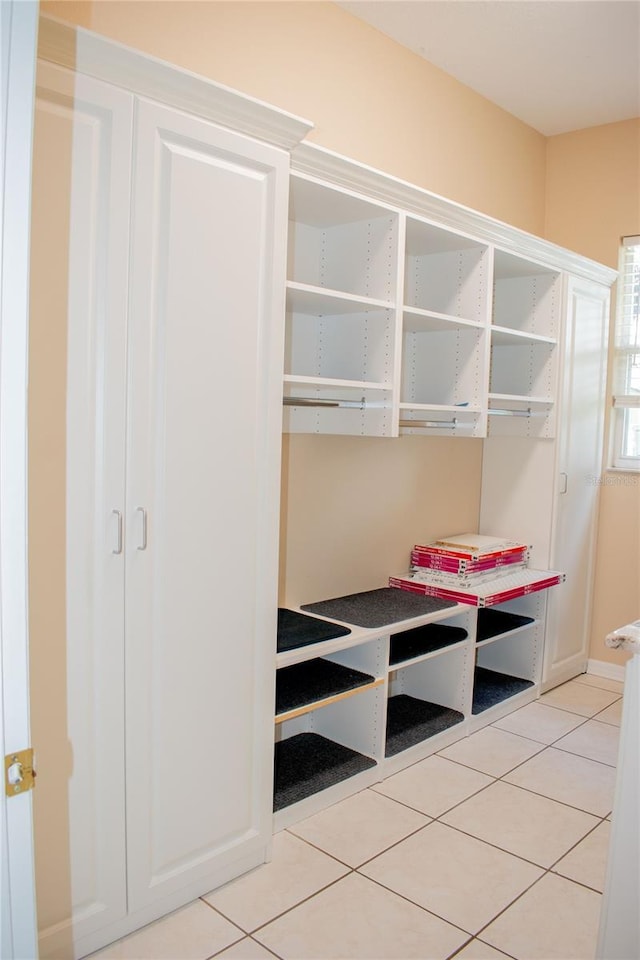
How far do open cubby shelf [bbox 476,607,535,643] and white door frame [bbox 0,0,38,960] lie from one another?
259cm

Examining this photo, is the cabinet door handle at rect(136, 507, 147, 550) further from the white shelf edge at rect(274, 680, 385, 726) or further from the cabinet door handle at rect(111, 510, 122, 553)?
the white shelf edge at rect(274, 680, 385, 726)

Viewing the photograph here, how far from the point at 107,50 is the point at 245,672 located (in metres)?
1.55

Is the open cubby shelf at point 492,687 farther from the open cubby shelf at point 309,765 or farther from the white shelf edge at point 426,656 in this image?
the open cubby shelf at point 309,765

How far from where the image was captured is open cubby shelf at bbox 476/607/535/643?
11.3 ft

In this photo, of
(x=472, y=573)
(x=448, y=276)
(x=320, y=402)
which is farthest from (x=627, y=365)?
(x=320, y=402)

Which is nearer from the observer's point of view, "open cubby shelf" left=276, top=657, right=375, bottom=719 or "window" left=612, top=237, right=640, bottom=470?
"open cubby shelf" left=276, top=657, right=375, bottom=719

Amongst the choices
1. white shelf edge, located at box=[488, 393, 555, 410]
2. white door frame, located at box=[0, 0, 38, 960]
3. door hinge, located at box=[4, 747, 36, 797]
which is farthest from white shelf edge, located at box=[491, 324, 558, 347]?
door hinge, located at box=[4, 747, 36, 797]

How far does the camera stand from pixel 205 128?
1897 mm

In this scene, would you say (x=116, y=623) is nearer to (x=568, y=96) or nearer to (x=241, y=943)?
(x=241, y=943)

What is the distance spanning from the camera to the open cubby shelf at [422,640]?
2941mm

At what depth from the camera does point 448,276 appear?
3248 mm

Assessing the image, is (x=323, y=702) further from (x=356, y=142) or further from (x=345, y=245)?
(x=356, y=142)

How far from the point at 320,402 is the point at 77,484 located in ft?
3.52

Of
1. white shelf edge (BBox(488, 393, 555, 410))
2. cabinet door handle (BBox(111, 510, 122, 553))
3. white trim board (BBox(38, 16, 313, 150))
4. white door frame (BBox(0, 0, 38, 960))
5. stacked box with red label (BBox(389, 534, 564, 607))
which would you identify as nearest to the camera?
white door frame (BBox(0, 0, 38, 960))
